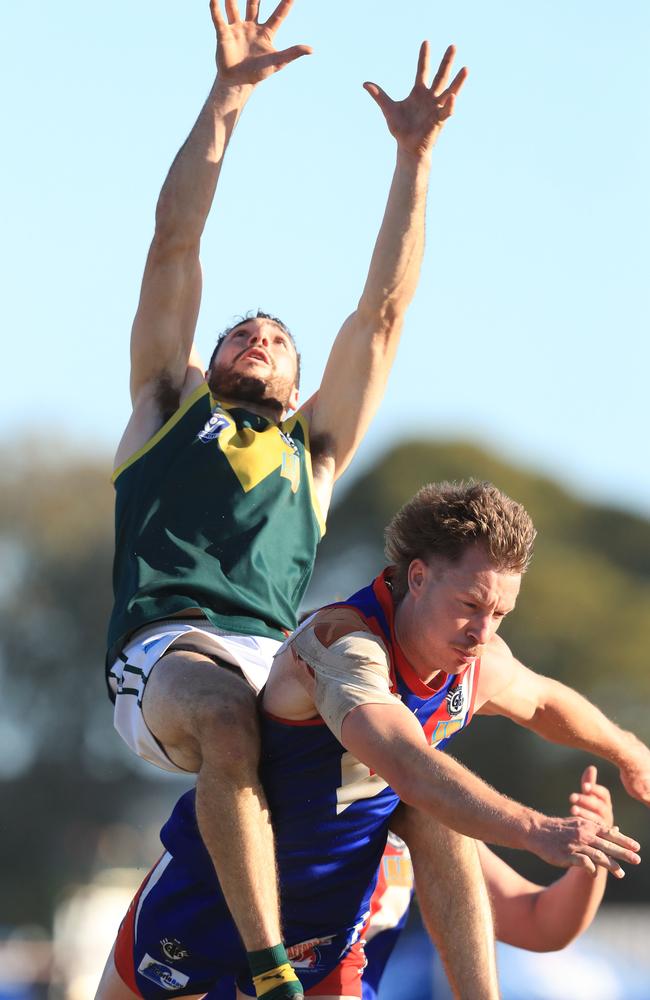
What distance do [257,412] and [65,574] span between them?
26308 millimetres

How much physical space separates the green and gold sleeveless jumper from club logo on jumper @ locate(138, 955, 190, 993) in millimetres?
1233

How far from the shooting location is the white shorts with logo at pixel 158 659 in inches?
240

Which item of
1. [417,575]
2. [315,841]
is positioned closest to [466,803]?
[417,575]

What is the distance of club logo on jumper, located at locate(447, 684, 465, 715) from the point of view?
566 centimetres

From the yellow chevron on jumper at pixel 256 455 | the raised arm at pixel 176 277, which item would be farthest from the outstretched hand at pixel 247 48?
the yellow chevron on jumper at pixel 256 455

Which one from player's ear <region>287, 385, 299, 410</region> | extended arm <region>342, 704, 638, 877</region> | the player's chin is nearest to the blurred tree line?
player's ear <region>287, 385, 299, 410</region>

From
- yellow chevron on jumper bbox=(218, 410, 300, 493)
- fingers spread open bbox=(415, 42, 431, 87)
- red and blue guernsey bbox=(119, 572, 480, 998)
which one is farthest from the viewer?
fingers spread open bbox=(415, 42, 431, 87)

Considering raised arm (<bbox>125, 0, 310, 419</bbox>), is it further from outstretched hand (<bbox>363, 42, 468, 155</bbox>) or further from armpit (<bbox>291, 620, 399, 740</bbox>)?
armpit (<bbox>291, 620, 399, 740</bbox>)

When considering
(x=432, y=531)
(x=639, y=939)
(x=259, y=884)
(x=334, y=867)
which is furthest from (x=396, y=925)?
(x=639, y=939)

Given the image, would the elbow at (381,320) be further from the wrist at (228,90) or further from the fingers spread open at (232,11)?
the fingers spread open at (232,11)

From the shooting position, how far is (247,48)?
7.53 m

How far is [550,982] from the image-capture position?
11.0 m

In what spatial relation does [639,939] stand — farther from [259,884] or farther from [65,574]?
[65,574]

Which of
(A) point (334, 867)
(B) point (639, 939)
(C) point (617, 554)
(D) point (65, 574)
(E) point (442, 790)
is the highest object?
(E) point (442, 790)
